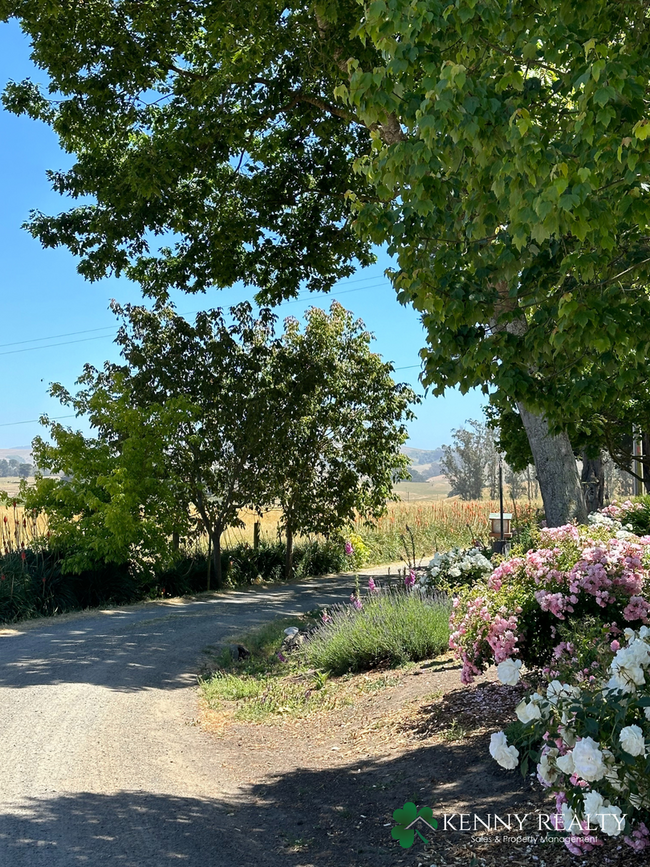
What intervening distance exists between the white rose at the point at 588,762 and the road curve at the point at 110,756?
6.61 feet

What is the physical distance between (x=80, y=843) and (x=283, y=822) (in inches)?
45.7

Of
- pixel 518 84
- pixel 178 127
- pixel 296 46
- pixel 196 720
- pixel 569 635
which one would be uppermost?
pixel 296 46

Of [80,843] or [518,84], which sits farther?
[518,84]

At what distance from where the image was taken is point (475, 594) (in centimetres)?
634

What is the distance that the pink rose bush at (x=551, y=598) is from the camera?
5359 millimetres

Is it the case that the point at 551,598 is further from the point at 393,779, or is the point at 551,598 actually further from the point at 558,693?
the point at 558,693

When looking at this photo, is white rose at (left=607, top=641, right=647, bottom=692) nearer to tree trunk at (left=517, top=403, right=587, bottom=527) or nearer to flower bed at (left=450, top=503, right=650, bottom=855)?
flower bed at (left=450, top=503, right=650, bottom=855)

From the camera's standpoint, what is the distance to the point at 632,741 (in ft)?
9.55

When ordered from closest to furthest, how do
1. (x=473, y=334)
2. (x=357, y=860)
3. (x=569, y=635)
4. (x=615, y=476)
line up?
(x=357, y=860)
(x=569, y=635)
(x=473, y=334)
(x=615, y=476)

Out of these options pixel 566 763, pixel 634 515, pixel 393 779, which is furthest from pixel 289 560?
pixel 566 763

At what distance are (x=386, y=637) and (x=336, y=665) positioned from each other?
63 cm

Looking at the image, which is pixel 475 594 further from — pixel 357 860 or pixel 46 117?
pixel 46 117

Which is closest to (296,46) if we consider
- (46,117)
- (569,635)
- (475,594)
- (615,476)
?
(46,117)

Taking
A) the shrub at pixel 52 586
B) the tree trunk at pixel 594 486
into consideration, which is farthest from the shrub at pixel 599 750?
the tree trunk at pixel 594 486
